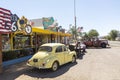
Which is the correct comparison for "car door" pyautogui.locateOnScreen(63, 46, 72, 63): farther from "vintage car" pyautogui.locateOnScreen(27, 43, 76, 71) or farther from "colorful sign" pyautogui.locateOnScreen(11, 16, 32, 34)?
"colorful sign" pyautogui.locateOnScreen(11, 16, 32, 34)

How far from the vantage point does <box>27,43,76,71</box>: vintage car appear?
9508 millimetres

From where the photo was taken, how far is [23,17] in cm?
1553

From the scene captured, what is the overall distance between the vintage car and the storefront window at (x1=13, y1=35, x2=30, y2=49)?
5705mm

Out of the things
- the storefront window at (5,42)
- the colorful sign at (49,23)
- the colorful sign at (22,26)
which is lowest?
the storefront window at (5,42)

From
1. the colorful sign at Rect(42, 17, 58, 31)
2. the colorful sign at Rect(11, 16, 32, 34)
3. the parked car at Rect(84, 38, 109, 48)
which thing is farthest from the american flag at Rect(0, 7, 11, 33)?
the parked car at Rect(84, 38, 109, 48)

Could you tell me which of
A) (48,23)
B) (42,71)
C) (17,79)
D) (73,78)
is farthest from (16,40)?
(48,23)

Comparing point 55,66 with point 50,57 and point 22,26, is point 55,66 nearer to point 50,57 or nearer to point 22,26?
point 50,57

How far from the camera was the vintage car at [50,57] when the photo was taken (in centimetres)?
951

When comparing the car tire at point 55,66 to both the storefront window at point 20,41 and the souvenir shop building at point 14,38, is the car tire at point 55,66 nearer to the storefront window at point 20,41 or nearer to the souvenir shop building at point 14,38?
the souvenir shop building at point 14,38

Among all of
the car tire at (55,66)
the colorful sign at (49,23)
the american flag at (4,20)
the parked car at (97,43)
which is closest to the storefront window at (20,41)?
the american flag at (4,20)

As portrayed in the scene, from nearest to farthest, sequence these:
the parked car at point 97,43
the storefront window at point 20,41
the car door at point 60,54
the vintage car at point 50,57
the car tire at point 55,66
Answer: the vintage car at point 50,57, the car tire at point 55,66, the car door at point 60,54, the storefront window at point 20,41, the parked car at point 97,43

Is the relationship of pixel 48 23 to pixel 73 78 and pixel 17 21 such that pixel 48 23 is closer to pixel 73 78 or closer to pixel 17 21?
pixel 17 21

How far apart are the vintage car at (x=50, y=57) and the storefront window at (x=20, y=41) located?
225 inches

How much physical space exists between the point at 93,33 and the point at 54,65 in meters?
112
